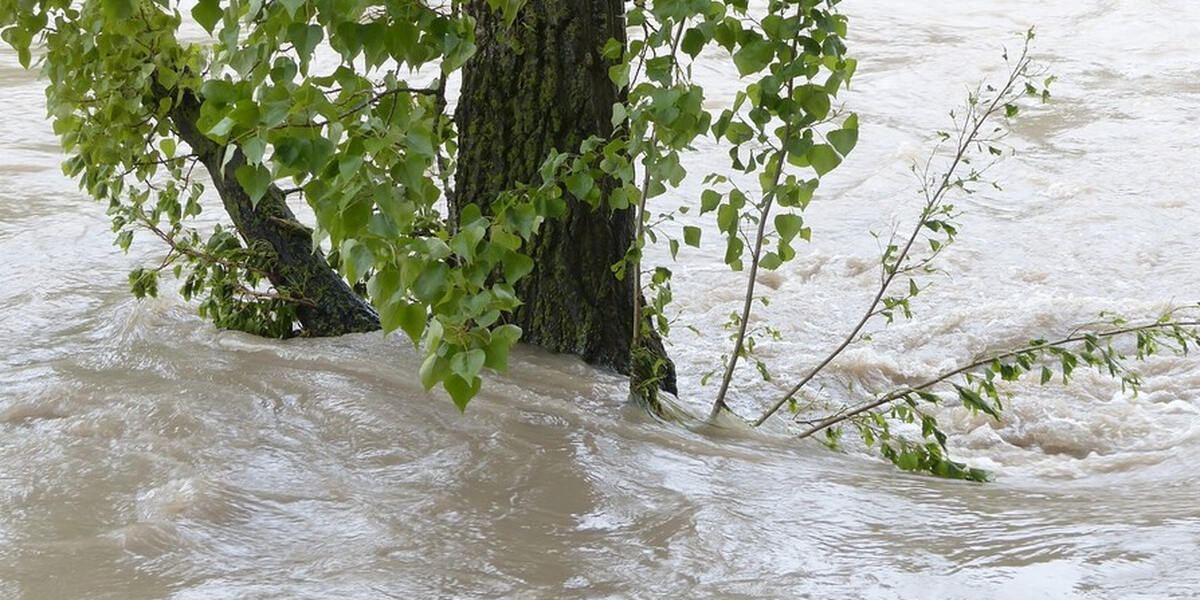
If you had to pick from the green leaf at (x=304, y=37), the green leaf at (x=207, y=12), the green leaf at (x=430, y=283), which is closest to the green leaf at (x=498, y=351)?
the green leaf at (x=430, y=283)

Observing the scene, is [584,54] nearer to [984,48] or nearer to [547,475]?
[547,475]

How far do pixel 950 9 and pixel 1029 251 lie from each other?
6956 millimetres

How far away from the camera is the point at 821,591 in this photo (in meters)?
2.62

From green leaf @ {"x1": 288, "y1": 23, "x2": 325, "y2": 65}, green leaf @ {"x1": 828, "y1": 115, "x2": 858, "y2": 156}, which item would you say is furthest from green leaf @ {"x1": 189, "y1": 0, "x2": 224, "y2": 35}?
green leaf @ {"x1": 828, "y1": 115, "x2": 858, "y2": 156}

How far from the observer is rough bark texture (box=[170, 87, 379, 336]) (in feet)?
16.7

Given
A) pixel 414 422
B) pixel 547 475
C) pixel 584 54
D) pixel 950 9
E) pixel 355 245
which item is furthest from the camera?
pixel 950 9

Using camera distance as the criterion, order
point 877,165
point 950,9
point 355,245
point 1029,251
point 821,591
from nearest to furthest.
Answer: point 355,245
point 821,591
point 1029,251
point 877,165
point 950,9

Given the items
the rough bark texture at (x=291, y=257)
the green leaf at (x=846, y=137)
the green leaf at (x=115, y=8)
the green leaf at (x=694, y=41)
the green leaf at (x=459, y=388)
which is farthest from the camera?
the rough bark texture at (x=291, y=257)

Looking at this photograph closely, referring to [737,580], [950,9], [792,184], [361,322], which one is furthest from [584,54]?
[950,9]

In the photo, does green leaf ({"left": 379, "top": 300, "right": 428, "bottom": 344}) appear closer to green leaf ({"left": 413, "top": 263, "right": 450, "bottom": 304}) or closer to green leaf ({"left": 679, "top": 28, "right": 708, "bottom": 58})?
green leaf ({"left": 413, "top": 263, "right": 450, "bottom": 304})

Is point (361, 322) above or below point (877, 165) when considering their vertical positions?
below

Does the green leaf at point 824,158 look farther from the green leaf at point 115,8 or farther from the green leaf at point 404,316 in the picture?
the green leaf at point 115,8

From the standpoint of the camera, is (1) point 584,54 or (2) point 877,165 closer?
(1) point 584,54

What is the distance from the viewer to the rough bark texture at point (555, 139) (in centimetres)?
423
